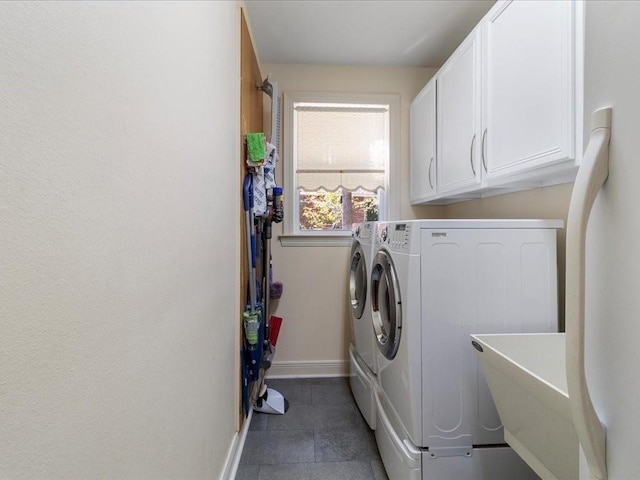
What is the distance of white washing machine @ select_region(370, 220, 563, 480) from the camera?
120 cm

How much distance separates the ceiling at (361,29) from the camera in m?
1.87

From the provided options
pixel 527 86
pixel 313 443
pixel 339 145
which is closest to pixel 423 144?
pixel 339 145

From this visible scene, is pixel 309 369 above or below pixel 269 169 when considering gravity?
below

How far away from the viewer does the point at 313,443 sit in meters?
1.69

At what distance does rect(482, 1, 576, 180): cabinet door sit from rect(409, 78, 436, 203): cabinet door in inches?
22.5

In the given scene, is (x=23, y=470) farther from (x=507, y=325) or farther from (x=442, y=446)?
(x=507, y=325)

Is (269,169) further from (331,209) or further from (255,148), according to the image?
(331,209)

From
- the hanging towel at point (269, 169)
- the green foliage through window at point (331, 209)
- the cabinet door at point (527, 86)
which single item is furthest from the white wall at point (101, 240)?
the green foliage through window at point (331, 209)

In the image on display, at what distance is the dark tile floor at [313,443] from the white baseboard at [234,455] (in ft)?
0.11

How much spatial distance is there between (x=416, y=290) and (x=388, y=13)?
1.79 meters

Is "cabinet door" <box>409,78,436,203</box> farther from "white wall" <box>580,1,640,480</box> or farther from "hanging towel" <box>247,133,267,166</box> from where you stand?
"white wall" <box>580,1,640,480</box>

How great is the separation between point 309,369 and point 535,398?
1.92 m

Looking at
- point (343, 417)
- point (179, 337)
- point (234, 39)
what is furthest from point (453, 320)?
point (234, 39)

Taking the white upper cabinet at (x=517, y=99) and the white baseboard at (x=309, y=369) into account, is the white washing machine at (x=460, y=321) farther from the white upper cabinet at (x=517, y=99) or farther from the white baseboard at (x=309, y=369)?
the white baseboard at (x=309, y=369)
